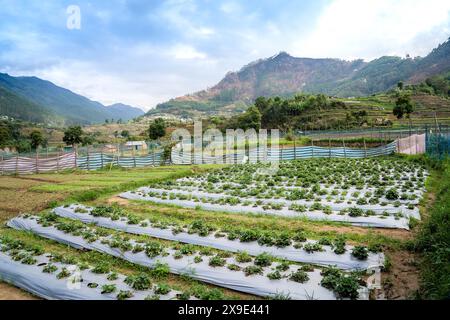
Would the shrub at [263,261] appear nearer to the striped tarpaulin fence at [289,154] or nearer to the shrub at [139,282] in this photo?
the shrub at [139,282]

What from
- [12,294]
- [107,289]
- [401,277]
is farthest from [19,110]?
[401,277]

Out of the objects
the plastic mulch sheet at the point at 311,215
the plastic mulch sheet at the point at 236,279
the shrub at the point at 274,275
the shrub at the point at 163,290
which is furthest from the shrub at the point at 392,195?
the shrub at the point at 163,290

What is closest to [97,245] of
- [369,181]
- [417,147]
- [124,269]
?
[124,269]

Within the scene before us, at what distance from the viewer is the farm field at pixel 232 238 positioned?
17.1 ft

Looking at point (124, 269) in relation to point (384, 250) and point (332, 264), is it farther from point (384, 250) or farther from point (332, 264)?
point (384, 250)

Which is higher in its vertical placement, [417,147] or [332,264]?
[417,147]

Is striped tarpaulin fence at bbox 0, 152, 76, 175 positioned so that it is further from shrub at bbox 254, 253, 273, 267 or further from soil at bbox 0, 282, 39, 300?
shrub at bbox 254, 253, 273, 267

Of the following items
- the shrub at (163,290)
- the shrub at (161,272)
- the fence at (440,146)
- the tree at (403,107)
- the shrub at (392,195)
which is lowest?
the shrub at (161,272)

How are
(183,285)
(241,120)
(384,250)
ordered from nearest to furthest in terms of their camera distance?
(183,285), (384,250), (241,120)

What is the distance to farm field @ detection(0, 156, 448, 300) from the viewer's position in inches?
206

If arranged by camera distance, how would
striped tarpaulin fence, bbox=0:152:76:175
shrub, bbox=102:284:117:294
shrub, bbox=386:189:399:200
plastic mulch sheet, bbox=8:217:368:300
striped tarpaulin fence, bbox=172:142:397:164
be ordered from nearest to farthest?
plastic mulch sheet, bbox=8:217:368:300 → shrub, bbox=102:284:117:294 → shrub, bbox=386:189:399:200 → striped tarpaulin fence, bbox=172:142:397:164 → striped tarpaulin fence, bbox=0:152:76:175

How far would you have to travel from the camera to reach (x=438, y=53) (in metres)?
169

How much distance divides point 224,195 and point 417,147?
1704 centimetres

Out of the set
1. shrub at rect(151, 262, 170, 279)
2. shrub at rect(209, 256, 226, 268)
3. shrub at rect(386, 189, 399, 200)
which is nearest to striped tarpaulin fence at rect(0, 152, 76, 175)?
shrub at rect(151, 262, 170, 279)
